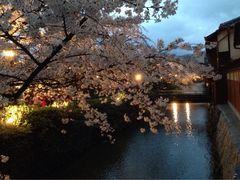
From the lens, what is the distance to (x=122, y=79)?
7148 mm

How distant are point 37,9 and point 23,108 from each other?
12113mm

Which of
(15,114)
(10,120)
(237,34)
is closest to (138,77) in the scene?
(10,120)

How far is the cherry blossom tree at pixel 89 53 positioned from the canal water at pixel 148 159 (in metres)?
9.58

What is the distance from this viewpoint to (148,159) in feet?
64.6

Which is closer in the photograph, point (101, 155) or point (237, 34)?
point (237, 34)

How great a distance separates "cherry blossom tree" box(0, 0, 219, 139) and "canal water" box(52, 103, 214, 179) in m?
9.58

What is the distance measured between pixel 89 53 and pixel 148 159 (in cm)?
1427

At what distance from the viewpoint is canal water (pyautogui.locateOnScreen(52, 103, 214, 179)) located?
55.6 ft

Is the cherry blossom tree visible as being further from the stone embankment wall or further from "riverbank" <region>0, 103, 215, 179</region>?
"riverbank" <region>0, 103, 215, 179</region>

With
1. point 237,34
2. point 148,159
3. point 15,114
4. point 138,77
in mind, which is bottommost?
point 148,159

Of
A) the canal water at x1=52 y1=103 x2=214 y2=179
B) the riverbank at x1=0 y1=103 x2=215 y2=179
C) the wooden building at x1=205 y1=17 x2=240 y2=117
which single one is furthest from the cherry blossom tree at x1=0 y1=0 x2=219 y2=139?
the wooden building at x1=205 y1=17 x2=240 y2=117

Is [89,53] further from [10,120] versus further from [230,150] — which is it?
[10,120]

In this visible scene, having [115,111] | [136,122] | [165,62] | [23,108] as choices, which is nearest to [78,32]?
[165,62]

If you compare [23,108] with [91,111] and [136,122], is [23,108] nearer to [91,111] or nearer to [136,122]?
[91,111]
